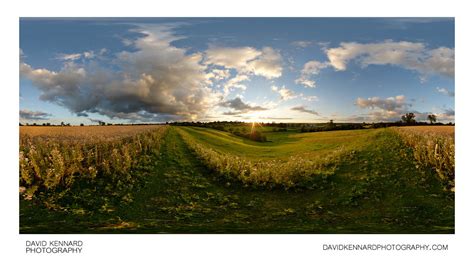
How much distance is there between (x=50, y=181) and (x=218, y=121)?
5.28 metres

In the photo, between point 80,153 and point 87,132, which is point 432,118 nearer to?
point 80,153

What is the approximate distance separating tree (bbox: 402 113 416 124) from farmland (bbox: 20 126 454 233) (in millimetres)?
259

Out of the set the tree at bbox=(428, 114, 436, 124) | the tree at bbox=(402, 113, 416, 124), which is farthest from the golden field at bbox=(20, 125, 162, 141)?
the tree at bbox=(428, 114, 436, 124)

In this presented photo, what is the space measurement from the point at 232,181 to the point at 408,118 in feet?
19.6

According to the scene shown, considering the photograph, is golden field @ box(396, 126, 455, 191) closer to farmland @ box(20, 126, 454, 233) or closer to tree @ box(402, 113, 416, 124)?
farmland @ box(20, 126, 454, 233)

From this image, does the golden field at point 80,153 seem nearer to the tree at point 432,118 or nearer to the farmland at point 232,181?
the farmland at point 232,181

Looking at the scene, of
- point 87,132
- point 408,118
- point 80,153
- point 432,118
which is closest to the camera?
point 80,153

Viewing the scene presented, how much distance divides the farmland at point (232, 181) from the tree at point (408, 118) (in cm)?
26

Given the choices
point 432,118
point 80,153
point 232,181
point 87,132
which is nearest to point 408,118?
point 432,118

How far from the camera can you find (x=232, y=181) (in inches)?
500

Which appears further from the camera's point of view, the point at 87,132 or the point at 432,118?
the point at 87,132

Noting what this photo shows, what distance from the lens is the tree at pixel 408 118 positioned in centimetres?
1316

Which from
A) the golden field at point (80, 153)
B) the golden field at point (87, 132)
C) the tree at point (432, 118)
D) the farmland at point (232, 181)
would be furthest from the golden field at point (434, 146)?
the golden field at point (87, 132)
